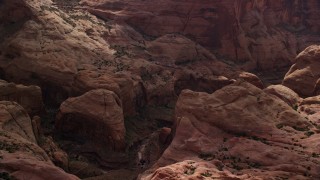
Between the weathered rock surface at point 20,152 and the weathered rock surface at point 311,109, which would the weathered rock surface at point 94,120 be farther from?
the weathered rock surface at point 311,109

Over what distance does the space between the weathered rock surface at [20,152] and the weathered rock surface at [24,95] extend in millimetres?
7051

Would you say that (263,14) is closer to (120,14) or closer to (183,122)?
(120,14)

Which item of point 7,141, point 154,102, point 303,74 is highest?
point 7,141

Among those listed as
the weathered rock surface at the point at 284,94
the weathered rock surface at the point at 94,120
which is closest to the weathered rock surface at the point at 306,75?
the weathered rock surface at the point at 284,94

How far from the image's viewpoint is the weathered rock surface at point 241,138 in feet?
141

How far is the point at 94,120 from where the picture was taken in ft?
184

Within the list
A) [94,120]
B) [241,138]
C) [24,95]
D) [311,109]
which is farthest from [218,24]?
[24,95]

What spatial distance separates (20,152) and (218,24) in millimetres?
71194

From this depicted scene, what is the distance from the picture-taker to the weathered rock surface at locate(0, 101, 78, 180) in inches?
1297

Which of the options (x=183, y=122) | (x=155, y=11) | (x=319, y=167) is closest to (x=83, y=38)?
(x=155, y=11)

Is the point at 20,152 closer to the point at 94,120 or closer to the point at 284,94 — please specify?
the point at 94,120

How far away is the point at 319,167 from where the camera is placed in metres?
43.0

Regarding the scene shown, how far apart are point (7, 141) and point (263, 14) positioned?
304ft

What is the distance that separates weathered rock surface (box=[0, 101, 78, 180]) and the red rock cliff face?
5095cm
